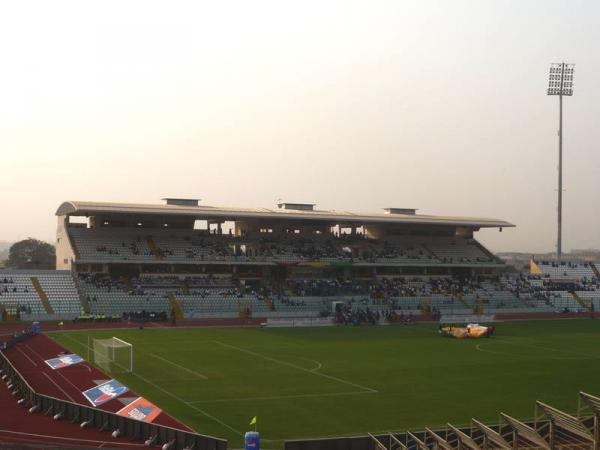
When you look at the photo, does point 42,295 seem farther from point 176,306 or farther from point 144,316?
point 176,306

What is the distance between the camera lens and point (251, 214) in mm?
72312

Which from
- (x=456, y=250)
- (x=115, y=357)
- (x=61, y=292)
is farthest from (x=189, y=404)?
(x=456, y=250)

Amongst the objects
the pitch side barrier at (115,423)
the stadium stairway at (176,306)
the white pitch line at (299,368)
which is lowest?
the stadium stairway at (176,306)

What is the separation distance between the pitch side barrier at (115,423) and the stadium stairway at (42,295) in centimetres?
3287

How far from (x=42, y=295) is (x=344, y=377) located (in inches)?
1401

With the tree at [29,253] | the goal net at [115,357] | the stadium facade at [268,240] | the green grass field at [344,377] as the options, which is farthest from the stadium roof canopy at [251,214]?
the tree at [29,253]

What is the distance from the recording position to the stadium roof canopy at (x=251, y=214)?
2616 inches

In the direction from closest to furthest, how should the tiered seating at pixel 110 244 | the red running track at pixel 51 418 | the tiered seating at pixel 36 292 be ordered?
the red running track at pixel 51 418, the tiered seating at pixel 36 292, the tiered seating at pixel 110 244

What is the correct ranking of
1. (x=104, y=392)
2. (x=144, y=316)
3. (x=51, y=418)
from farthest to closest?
(x=144, y=316), (x=104, y=392), (x=51, y=418)

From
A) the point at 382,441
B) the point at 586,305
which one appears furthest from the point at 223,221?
the point at 382,441

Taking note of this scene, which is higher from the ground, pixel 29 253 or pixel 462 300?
pixel 462 300

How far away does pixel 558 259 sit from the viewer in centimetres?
9019

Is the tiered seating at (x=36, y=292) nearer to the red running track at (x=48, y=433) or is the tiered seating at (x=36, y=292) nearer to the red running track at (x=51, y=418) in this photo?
the red running track at (x=51, y=418)

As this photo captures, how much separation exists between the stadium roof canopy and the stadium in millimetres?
269
